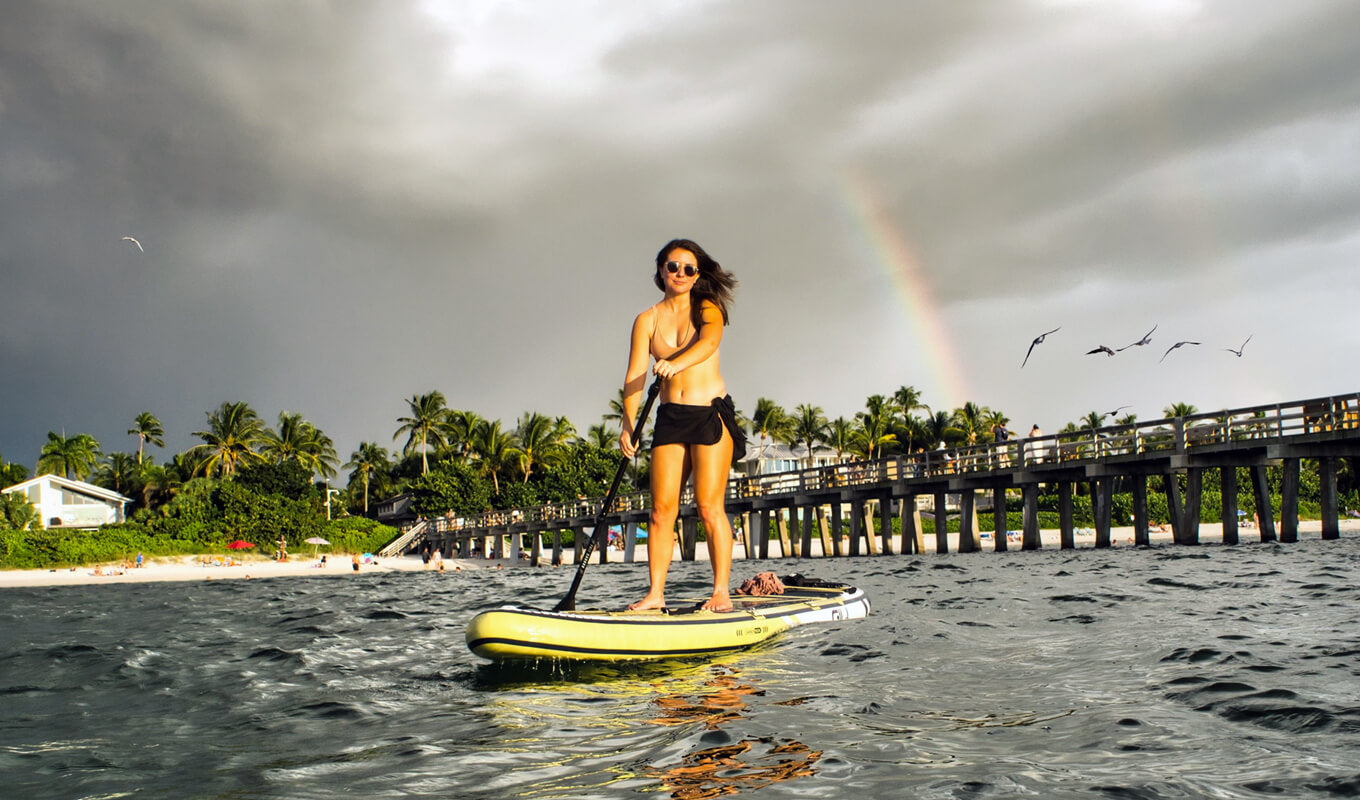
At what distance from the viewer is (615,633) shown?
5.00 meters

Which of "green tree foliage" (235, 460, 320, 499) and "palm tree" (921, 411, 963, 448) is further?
"palm tree" (921, 411, 963, 448)

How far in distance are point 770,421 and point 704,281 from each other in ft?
235

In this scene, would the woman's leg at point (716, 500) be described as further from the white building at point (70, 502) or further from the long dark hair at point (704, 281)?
the white building at point (70, 502)

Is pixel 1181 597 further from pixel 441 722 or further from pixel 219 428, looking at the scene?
pixel 219 428

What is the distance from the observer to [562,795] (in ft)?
8.32

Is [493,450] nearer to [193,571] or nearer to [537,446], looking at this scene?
[537,446]

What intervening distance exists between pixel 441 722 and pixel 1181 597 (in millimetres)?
7096

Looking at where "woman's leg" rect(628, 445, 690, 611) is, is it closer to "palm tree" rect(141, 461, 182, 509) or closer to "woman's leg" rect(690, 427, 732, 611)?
"woman's leg" rect(690, 427, 732, 611)

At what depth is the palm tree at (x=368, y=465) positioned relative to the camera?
85500mm

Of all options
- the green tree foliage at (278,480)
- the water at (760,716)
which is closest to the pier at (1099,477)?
the water at (760,716)

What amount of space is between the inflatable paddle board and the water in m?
0.15

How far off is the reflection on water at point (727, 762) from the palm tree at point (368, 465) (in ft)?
281

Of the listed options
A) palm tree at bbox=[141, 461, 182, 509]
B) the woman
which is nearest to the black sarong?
the woman

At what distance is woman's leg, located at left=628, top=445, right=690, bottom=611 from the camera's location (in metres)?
6.01
